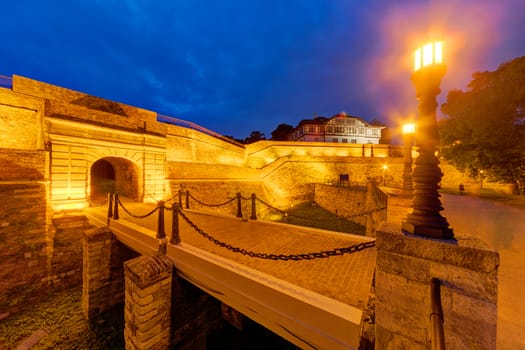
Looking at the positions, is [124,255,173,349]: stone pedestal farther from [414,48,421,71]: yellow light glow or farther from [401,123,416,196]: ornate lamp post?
[401,123,416,196]: ornate lamp post

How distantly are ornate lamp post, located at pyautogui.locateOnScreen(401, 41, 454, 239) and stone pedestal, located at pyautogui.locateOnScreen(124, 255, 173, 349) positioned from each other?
4.92 m

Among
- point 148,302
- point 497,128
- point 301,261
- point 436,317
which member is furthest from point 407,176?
point 148,302

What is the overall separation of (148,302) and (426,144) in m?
5.92

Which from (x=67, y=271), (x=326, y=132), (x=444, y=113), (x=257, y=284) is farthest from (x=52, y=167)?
(x=326, y=132)

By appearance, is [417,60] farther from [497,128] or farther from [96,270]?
[497,128]

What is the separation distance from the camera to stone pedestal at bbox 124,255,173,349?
4380 millimetres

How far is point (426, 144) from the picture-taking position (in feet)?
7.44

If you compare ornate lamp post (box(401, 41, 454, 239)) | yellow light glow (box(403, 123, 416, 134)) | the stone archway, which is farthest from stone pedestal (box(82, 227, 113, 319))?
yellow light glow (box(403, 123, 416, 134))

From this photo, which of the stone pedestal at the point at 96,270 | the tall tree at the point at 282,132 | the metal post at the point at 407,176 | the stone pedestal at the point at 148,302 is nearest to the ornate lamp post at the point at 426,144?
the stone pedestal at the point at 148,302

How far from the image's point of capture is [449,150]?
496 inches

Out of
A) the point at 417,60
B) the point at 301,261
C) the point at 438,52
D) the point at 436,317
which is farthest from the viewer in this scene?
the point at 301,261

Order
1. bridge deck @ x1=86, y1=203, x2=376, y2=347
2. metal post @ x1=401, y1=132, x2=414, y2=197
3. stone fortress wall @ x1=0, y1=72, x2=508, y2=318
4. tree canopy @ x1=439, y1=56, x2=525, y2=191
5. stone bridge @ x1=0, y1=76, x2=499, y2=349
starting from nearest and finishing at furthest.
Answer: stone bridge @ x1=0, y1=76, x2=499, y2=349, bridge deck @ x1=86, y1=203, x2=376, y2=347, metal post @ x1=401, y1=132, x2=414, y2=197, stone fortress wall @ x1=0, y1=72, x2=508, y2=318, tree canopy @ x1=439, y1=56, x2=525, y2=191

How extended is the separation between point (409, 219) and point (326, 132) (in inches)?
1453

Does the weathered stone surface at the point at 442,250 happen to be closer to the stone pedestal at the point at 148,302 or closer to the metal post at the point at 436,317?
the metal post at the point at 436,317
